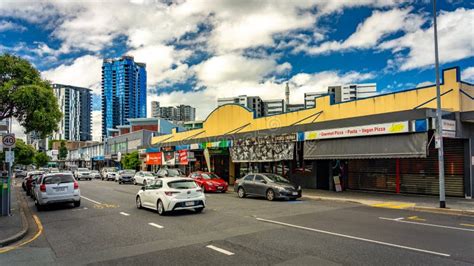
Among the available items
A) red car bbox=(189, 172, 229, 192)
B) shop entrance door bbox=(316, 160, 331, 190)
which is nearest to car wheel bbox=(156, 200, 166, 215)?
red car bbox=(189, 172, 229, 192)

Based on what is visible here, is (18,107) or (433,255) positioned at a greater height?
(18,107)

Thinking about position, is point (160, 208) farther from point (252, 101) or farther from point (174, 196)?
point (252, 101)

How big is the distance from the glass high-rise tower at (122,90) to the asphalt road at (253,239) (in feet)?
426

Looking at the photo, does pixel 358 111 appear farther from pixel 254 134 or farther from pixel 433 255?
pixel 433 255

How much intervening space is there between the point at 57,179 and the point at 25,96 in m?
4.46

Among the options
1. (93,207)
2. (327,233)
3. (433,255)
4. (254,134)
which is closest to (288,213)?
(327,233)

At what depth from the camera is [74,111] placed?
119 m

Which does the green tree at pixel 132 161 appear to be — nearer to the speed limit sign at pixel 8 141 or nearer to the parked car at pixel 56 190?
the parked car at pixel 56 190

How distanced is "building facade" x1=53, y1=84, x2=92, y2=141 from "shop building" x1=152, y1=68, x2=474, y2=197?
3431 inches

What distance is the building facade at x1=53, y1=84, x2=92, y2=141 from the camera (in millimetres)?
107887

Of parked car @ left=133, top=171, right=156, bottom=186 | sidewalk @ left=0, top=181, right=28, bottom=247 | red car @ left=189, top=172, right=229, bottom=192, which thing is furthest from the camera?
parked car @ left=133, top=171, right=156, bottom=186

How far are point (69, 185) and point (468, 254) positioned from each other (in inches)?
605

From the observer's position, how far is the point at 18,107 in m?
15.2

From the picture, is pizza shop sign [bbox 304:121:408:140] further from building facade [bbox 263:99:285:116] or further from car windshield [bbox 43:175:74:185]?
building facade [bbox 263:99:285:116]
